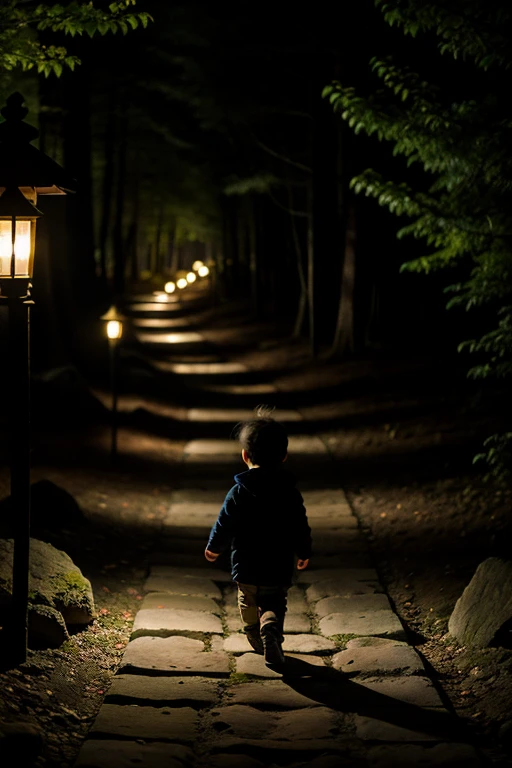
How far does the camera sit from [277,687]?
5371 millimetres

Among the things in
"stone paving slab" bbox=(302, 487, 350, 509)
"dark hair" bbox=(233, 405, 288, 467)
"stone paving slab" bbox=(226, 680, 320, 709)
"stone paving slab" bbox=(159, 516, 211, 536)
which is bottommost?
"stone paving slab" bbox=(226, 680, 320, 709)

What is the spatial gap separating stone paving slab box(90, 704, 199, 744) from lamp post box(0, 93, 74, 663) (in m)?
0.98

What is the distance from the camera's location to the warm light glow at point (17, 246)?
18.5 ft

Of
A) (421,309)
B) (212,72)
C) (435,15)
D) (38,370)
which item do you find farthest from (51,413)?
(421,309)

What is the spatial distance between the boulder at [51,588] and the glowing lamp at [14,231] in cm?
215

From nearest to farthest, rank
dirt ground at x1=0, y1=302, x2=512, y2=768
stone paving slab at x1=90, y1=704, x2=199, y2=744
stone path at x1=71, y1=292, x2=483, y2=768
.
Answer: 1. stone path at x1=71, y1=292, x2=483, y2=768
2. stone paving slab at x1=90, y1=704, x2=199, y2=744
3. dirt ground at x1=0, y1=302, x2=512, y2=768

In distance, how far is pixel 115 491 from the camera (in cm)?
1154

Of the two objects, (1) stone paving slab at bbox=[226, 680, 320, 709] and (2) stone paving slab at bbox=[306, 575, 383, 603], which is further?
(2) stone paving slab at bbox=[306, 575, 383, 603]

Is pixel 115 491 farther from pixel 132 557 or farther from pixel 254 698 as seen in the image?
pixel 254 698

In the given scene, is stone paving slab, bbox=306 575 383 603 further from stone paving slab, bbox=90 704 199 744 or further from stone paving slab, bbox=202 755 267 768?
stone paving slab, bbox=202 755 267 768

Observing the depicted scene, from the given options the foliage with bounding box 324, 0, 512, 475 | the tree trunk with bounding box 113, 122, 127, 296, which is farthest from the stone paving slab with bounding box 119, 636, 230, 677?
the tree trunk with bounding box 113, 122, 127, 296

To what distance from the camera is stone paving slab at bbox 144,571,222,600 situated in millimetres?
7648

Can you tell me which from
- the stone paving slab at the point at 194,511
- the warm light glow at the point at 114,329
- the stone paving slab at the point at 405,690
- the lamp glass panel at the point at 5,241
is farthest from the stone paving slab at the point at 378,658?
the warm light glow at the point at 114,329

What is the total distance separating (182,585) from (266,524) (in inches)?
92.4
